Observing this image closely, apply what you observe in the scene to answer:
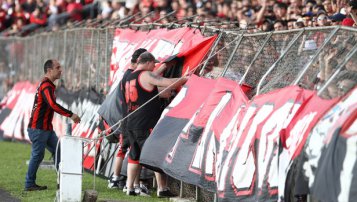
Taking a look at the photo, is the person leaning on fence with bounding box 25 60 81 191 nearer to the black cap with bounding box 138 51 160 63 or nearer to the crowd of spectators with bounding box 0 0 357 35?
the black cap with bounding box 138 51 160 63

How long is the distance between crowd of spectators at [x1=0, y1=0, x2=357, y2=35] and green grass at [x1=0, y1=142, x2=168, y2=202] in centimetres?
295

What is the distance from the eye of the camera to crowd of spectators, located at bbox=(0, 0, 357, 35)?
14.8 metres

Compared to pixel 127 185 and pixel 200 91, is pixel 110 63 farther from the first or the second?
pixel 200 91

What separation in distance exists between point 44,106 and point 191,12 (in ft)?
26.7

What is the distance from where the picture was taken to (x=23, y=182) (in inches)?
606

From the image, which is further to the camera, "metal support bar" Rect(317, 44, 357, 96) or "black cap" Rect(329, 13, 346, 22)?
"black cap" Rect(329, 13, 346, 22)

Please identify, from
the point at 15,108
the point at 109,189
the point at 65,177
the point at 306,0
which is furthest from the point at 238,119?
the point at 15,108

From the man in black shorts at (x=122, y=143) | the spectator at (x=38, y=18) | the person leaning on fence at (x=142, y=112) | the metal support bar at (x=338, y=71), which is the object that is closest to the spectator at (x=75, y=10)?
the spectator at (x=38, y=18)

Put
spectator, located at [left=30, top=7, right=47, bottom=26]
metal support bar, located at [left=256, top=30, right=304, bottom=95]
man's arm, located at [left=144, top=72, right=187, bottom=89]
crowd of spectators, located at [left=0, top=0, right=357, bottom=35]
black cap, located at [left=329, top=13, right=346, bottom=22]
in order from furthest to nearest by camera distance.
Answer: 1. spectator, located at [left=30, top=7, right=47, bottom=26]
2. crowd of spectators, located at [left=0, top=0, right=357, bottom=35]
3. black cap, located at [left=329, top=13, right=346, bottom=22]
4. man's arm, located at [left=144, top=72, right=187, bottom=89]
5. metal support bar, located at [left=256, top=30, right=304, bottom=95]

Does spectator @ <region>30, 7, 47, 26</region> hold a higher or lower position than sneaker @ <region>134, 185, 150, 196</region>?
higher

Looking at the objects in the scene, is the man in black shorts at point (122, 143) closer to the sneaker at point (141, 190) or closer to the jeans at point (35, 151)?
the sneaker at point (141, 190)

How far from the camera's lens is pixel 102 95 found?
18.1m

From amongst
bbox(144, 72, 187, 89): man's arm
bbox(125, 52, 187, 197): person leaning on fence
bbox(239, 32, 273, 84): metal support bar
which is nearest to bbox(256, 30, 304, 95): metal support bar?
bbox(239, 32, 273, 84): metal support bar

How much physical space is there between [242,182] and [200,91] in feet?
8.15
